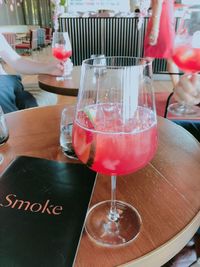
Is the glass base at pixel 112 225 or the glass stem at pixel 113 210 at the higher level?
the glass stem at pixel 113 210

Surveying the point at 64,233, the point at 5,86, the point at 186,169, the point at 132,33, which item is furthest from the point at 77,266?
the point at 132,33

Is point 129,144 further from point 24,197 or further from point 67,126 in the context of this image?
point 67,126

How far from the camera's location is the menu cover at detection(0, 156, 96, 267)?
420mm

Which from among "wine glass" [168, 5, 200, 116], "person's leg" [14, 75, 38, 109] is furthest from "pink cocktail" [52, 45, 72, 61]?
"wine glass" [168, 5, 200, 116]

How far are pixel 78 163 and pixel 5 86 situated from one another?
1376mm

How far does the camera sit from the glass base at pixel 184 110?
3.52 feet

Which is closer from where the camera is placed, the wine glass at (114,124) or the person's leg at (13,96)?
the wine glass at (114,124)

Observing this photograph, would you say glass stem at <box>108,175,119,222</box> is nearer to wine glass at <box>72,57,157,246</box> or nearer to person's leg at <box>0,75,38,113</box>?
wine glass at <box>72,57,157,246</box>

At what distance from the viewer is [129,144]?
42 cm

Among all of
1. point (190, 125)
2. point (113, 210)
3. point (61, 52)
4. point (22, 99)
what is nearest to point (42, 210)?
point (113, 210)

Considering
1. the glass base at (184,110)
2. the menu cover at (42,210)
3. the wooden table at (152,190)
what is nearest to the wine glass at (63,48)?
the glass base at (184,110)

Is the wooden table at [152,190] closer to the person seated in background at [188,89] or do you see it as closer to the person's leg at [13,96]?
the person seated in background at [188,89]

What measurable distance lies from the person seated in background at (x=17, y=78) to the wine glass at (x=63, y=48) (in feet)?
0.13

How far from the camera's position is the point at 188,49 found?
40.1 inches
